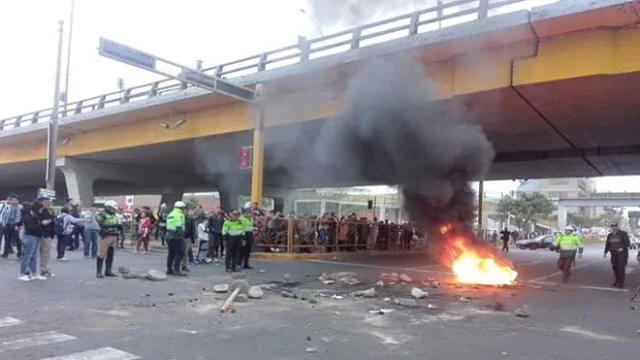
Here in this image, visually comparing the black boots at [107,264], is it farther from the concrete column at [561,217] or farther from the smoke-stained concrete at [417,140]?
the concrete column at [561,217]

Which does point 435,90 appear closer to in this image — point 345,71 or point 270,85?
point 345,71

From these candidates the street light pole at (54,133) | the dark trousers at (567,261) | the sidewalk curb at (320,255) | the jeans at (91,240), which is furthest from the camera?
the street light pole at (54,133)

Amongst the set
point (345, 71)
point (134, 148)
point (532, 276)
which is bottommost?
point (532, 276)

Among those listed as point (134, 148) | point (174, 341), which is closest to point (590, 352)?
point (174, 341)

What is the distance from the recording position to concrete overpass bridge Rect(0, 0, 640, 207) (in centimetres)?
1058

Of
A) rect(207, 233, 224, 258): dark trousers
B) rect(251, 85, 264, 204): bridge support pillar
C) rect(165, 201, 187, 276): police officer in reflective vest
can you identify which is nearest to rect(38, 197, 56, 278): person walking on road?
rect(165, 201, 187, 276): police officer in reflective vest

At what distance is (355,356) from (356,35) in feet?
31.4

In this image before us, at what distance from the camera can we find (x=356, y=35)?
13125 millimetres

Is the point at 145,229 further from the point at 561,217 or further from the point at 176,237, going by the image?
the point at 561,217

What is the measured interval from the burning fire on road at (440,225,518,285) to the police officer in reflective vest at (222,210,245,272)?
14.9ft

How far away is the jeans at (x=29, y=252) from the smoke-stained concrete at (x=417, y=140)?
7345 mm

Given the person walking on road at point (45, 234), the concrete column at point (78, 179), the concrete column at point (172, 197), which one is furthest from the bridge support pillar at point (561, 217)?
the person walking on road at point (45, 234)

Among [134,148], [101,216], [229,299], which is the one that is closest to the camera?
[229,299]

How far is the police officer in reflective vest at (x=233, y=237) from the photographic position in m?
11.6
